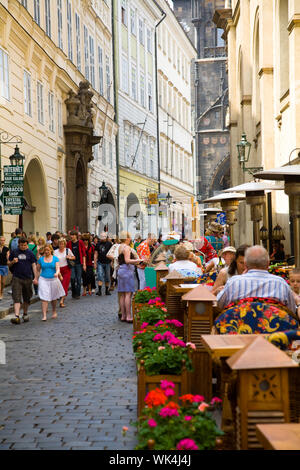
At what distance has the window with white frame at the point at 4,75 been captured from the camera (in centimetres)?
2103

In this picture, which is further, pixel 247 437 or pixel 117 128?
pixel 117 128

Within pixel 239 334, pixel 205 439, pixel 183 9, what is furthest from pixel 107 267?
pixel 183 9

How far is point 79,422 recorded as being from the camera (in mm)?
6539

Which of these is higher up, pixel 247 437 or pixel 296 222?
pixel 296 222

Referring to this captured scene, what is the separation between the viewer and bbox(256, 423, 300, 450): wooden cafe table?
3.30 metres

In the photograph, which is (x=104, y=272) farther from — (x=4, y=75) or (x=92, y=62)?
(x=92, y=62)

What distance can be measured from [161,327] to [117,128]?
3519 cm

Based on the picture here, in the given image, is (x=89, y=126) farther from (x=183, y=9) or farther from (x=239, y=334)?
(x=183, y=9)

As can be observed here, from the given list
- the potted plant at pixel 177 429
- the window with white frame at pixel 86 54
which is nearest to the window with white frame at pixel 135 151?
the window with white frame at pixel 86 54

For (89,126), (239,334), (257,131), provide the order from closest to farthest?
(239,334) < (257,131) < (89,126)

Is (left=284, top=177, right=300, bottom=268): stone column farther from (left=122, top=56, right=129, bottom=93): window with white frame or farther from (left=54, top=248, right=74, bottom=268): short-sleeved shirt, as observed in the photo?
(left=122, top=56, right=129, bottom=93): window with white frame

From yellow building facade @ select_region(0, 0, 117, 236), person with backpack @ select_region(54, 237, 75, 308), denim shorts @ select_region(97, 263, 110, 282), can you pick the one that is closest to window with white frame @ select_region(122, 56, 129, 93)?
yellow building facade @ select_region(0, 0, 117, 236)

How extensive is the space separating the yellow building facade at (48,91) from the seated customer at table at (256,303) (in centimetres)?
1539

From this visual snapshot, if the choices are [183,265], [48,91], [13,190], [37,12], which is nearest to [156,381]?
[183,265]
